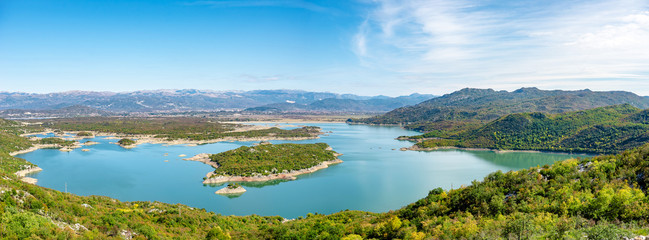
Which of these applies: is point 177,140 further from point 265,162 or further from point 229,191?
point 229,191

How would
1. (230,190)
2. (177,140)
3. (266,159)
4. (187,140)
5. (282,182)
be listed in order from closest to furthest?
(230,190) < (282,182) < (266,159) < (177,140) < (187,140)

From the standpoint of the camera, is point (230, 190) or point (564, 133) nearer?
point (230, 190)

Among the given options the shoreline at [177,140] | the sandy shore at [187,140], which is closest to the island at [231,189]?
the shoreline at [177,140]

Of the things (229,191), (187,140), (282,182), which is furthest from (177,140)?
(229,191)

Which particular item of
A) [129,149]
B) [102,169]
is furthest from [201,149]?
[102,169]

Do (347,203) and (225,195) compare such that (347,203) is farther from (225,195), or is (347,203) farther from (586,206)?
(586,206)

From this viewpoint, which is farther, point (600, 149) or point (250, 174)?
point (600, 149)
